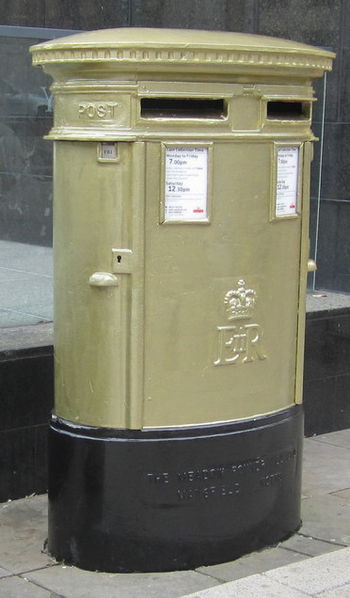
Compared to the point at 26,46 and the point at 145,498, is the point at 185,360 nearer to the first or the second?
the point at 145,498

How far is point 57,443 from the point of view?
4.17 m

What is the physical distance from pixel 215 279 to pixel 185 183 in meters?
0.39

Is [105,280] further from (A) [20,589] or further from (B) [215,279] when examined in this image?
(A) [20,589]

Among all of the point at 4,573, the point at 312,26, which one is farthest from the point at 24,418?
the point at 312,26

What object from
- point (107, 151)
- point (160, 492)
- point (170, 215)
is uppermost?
point (107, 151)

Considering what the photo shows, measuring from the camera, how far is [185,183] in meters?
3.87

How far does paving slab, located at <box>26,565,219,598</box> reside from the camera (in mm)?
3961

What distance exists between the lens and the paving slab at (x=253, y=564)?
4.12m

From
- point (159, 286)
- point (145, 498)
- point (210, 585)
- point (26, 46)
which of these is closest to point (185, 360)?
point (159, 286)

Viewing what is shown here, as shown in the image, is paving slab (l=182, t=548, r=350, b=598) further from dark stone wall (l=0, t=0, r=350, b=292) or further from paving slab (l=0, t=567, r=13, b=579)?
dark stone wall (l=0, t=0, r=350, b=292)

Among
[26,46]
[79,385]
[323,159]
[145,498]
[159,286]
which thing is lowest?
[145,498]

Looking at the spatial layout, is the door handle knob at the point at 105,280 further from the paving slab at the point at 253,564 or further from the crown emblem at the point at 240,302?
the paving slab at the point at 253,564

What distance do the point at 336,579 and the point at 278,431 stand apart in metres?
0.67

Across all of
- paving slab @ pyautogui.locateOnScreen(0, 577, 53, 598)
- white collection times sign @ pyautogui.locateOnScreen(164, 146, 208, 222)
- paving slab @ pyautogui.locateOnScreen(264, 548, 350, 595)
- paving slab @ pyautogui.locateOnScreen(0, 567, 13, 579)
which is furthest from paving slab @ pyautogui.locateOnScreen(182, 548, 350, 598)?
white collection times sign @ pyautogui.locateOnScreen(164, 146, 208, 222)
